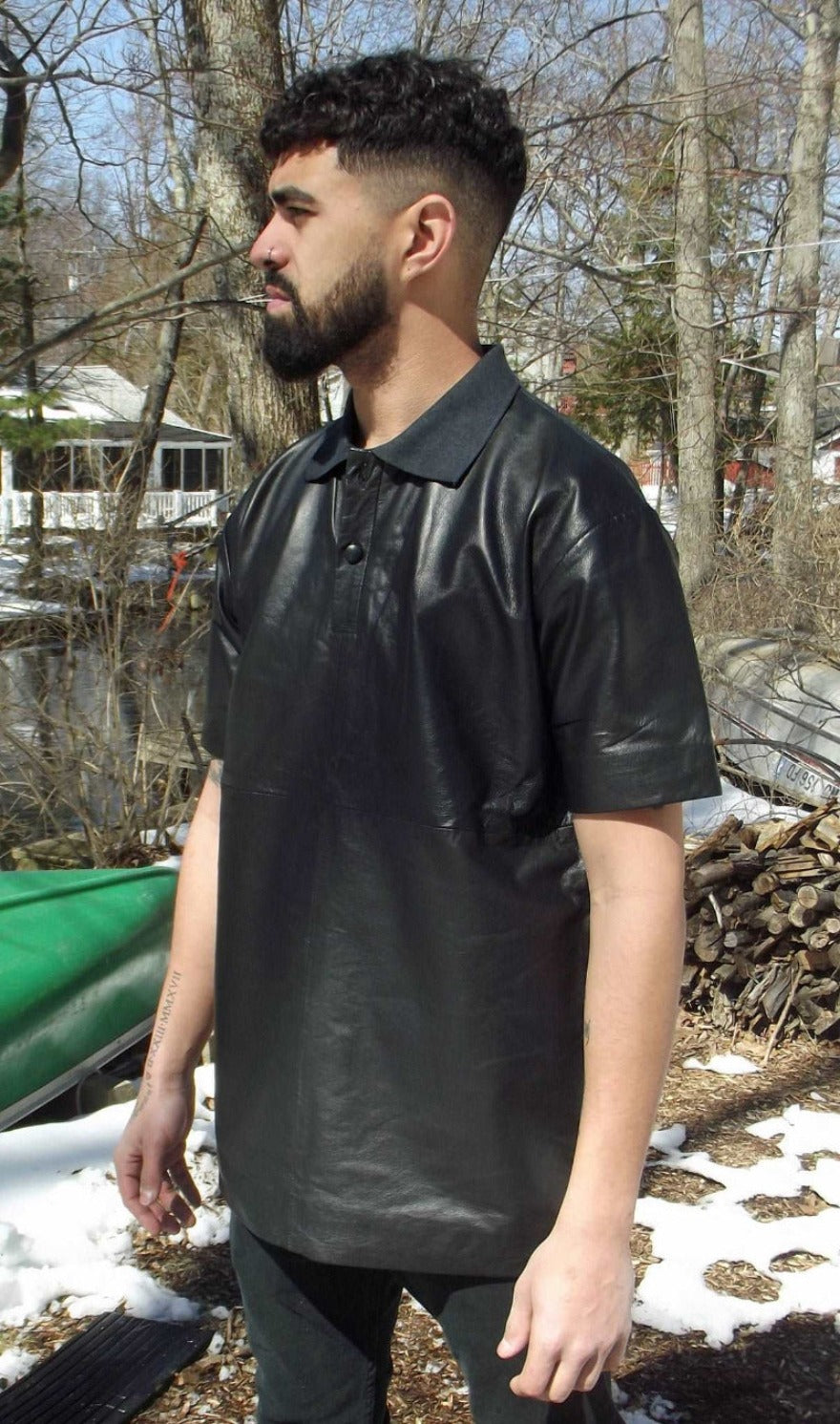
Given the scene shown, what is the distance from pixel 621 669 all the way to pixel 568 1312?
23.4 inches

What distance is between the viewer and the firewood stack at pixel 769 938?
14.7 feet

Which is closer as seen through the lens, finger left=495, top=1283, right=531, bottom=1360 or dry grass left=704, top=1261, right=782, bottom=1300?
finger left=495, top=1283, right=531, bottom=1360

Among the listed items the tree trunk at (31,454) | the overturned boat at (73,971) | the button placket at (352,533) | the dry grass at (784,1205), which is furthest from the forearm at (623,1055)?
the tree trunk at (31,454)

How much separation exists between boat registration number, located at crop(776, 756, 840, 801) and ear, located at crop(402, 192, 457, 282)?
524cm

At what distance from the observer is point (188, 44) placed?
6469 millimetres

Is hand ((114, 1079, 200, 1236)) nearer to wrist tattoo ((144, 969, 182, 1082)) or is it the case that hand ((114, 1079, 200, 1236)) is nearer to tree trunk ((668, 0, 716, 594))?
wrist tattoo ((144, 969, 182, 1082))

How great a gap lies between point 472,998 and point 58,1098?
323 cm

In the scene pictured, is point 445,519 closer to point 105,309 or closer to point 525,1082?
point 525,1082

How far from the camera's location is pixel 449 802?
4.43 feet

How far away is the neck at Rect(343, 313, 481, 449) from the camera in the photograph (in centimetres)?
145

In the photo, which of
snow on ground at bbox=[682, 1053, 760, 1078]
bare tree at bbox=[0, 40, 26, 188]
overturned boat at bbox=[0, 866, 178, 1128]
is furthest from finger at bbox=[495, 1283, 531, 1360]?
bare tree at bbox=[0, 40, 26, 188]

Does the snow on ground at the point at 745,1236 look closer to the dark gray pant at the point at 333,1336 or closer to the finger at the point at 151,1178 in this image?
the dark gray pant at the point at 333,1336

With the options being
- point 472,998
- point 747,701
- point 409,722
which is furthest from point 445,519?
point 747,701

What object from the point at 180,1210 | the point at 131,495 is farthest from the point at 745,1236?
the point at 131,495
